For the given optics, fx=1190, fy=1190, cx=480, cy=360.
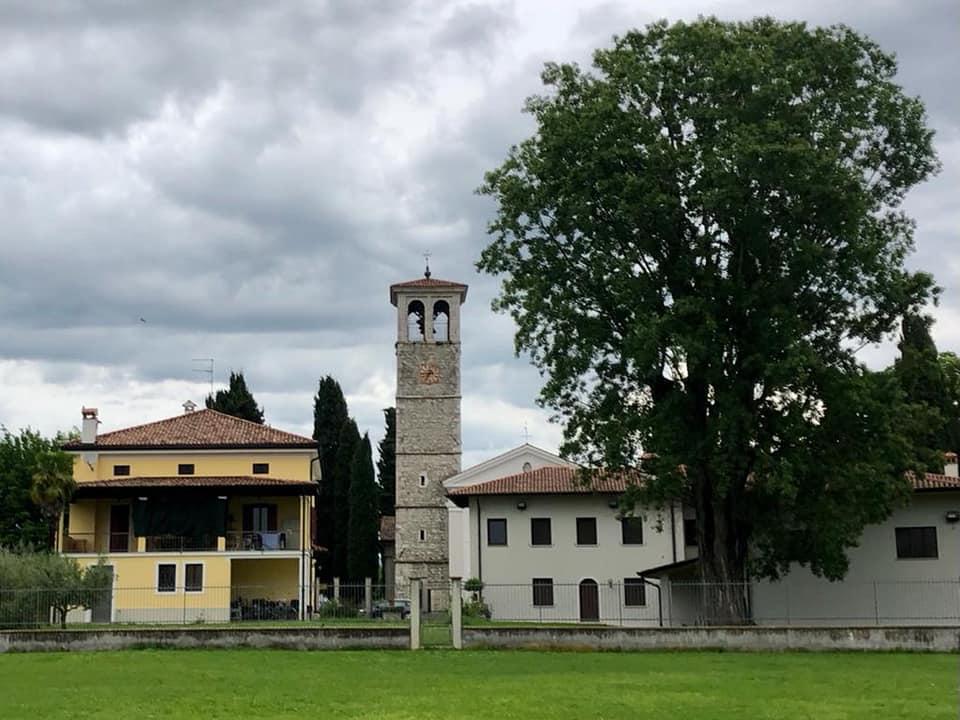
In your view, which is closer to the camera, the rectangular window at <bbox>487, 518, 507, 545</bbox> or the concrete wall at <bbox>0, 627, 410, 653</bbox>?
the concrete wall at <bbox>0, 627, 410, 653</bbox>

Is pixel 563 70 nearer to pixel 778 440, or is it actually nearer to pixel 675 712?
pixel 778 440

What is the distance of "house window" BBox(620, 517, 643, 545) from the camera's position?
45.6m

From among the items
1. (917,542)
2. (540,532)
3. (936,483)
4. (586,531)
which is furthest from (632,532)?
(936,483)

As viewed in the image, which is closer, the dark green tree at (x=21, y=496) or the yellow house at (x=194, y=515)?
the yellow house at (x=194, y=515)

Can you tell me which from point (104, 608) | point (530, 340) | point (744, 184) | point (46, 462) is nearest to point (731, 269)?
point (744, 184)

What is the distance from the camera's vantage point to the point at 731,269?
29656 mm

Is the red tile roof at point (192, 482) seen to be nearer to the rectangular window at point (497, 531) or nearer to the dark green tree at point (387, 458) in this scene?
the rectangular window at point (497, 531)

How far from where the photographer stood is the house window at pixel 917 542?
3662cm

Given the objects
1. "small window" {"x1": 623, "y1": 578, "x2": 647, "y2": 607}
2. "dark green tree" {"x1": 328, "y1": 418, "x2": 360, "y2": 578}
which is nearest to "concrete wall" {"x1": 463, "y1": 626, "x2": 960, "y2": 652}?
"small window" {"x1": 623, "y1": 578, "x2": 647, "y2": 607}

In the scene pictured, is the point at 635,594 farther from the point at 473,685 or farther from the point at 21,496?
the point at 21,496

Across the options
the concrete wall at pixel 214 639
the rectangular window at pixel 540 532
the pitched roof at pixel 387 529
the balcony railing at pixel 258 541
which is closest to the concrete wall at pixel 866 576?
the rectangular window at pixel 540 532

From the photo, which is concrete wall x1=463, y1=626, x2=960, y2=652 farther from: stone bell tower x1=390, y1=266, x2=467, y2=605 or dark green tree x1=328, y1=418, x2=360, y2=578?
dark green tree x1=328, y1=418, x2=360, y2=578

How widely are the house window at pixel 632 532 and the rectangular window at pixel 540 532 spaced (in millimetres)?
2804

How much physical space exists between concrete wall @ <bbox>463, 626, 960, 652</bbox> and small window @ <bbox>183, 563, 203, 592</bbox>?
21.3 m
